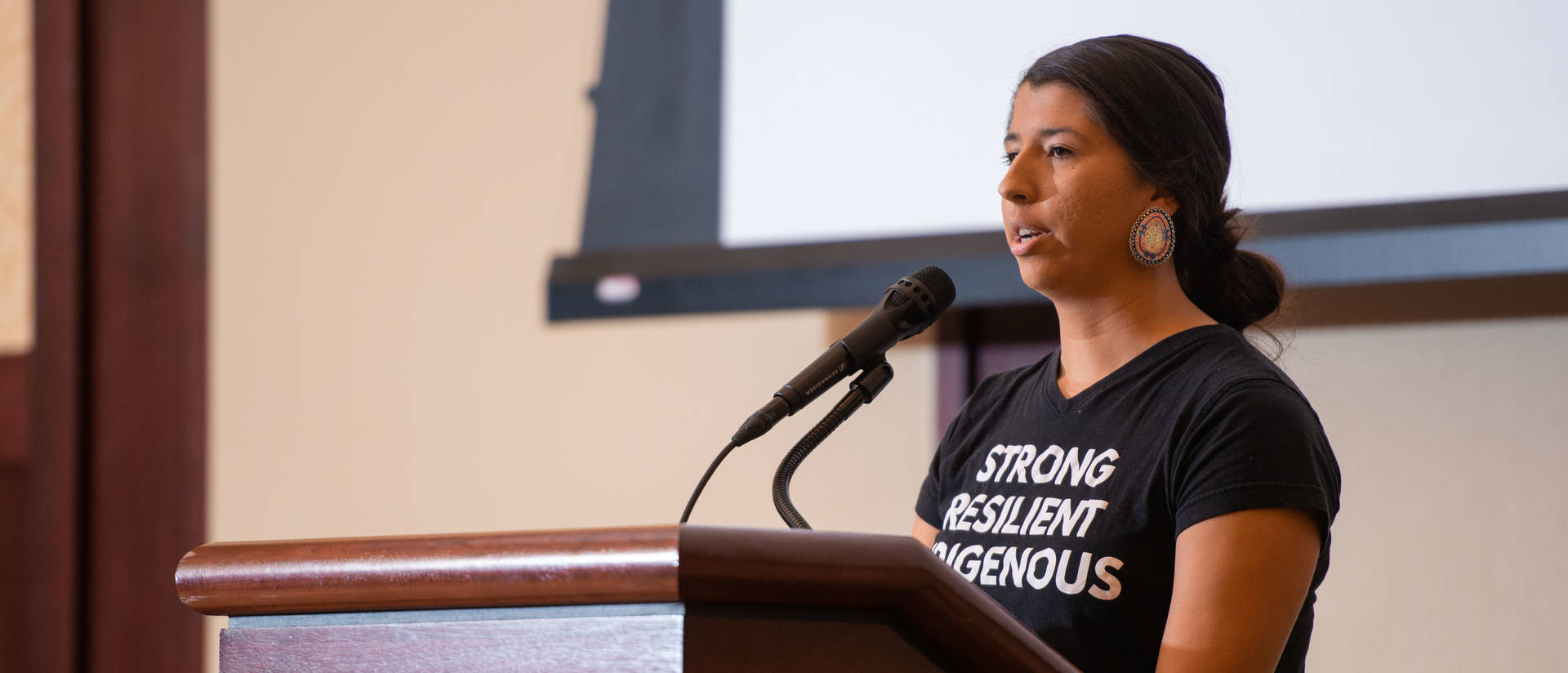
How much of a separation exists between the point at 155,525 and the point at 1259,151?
200cm

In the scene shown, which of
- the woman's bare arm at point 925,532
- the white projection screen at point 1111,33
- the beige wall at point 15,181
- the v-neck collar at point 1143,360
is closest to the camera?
the v-neck collar at point 1143,360

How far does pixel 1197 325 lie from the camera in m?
1.24

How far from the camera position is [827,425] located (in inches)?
43.8

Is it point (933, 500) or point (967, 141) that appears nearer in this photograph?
point (933, 500)

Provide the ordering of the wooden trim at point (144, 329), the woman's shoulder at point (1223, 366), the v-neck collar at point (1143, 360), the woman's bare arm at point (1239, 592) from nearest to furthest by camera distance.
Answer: the woman's bare arm at point (1239, 592), the woman's shoulder at point (1223, 366), the v-neck collar at point (1143, 360), the wooden trim at point (144, 329)

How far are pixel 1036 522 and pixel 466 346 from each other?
144 cm

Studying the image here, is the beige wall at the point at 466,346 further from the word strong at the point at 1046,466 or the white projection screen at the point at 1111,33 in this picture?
the word strong at the point at 1046,466

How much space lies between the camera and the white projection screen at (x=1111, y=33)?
1576mm

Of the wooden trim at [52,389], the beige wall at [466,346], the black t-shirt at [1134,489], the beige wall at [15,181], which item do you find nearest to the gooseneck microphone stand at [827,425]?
the black t-shirt at [1134,489]

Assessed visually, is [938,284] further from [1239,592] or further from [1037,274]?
[1239,592]

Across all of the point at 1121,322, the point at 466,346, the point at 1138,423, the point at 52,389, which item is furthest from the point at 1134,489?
the point at 52,389

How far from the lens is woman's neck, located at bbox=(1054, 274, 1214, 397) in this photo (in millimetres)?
1242

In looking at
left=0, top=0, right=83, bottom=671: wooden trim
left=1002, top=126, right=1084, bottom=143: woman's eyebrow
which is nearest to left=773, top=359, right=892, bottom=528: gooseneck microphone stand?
left=1002, top=126, right=1084, bottom=143: woman's eyebrow

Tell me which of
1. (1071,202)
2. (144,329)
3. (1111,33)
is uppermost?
(1111,33)
